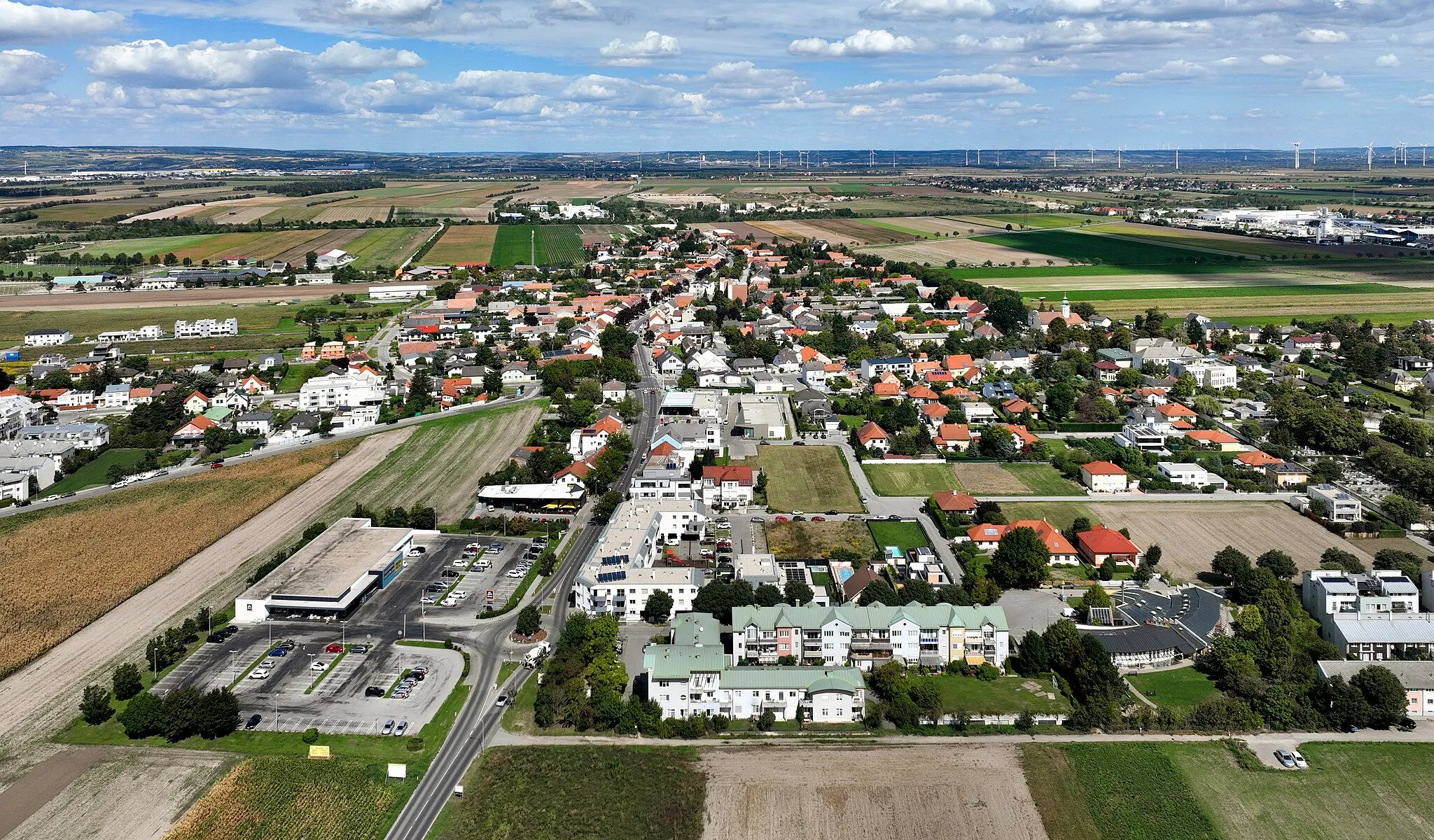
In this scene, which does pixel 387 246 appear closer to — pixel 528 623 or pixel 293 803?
pixel 528 623

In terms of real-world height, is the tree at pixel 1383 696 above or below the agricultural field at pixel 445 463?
below

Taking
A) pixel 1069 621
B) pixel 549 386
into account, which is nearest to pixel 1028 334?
pixel 549 386

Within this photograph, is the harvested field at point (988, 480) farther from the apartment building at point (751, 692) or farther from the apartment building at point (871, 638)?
the apartment building at point (751, 692)

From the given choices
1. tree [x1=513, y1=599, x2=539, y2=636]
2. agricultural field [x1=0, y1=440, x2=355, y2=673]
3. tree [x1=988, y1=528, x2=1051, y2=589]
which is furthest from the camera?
tree [x1=988, y1=528, x2=1051, y2=589]

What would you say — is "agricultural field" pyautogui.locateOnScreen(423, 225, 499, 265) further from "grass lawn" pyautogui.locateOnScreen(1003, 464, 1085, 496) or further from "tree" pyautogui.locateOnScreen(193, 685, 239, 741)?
"tree" pyautogui.locateOnScreen(193, 685, 239, 741)

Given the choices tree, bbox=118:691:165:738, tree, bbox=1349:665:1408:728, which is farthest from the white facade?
tree, bbox=1349:665:1408:728

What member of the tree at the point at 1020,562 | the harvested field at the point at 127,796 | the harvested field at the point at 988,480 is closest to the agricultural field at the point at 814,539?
the tree at the point at 1020,562

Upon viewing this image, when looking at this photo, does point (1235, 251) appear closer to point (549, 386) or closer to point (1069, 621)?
point (549, 386)
